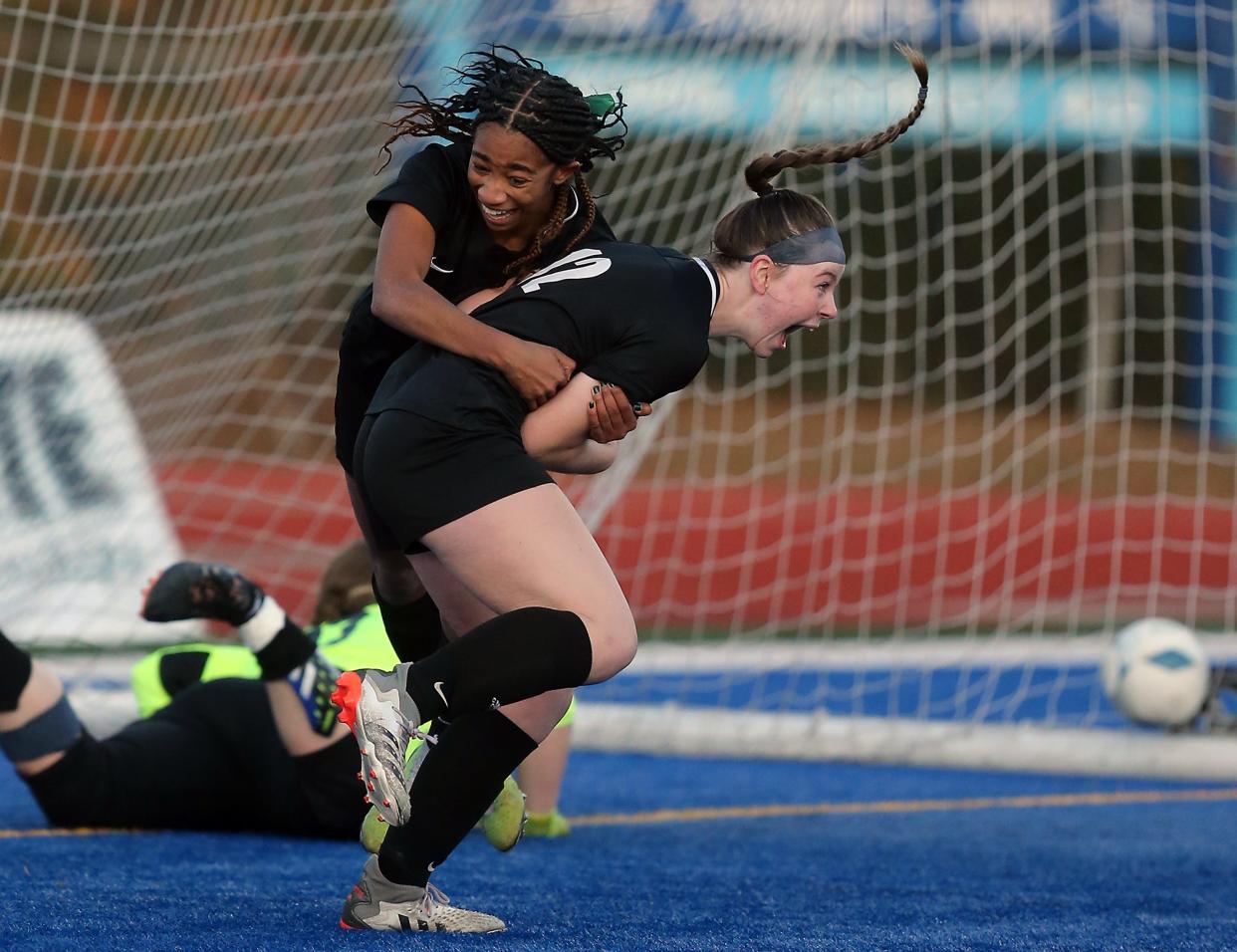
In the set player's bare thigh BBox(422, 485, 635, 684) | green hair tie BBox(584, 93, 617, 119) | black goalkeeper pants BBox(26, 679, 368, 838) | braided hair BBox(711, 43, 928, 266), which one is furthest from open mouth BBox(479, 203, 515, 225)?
black goalkeeper pants BBox(26, 679, 368, 838)

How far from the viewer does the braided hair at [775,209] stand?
2.99 meters

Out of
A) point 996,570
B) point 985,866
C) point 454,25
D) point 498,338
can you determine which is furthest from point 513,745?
point 996,570

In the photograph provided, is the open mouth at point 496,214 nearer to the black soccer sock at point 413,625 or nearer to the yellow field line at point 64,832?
the black soccer sock at point 413,625

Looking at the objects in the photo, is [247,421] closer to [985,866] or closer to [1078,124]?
[1078,124]

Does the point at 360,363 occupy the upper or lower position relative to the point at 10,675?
upper

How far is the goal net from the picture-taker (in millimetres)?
5934

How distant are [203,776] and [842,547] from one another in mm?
7244

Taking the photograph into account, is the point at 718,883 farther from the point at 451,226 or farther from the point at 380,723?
the point at 451,226

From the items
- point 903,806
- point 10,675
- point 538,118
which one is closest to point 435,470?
point 538,118

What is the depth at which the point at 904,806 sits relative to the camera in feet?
17.1

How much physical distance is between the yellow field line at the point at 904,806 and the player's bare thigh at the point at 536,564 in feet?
6.93

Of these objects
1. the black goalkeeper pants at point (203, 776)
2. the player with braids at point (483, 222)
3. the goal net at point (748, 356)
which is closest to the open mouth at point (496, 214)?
the player with braids at point (483, 222)

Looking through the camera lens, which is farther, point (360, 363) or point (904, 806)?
point (904, 806)

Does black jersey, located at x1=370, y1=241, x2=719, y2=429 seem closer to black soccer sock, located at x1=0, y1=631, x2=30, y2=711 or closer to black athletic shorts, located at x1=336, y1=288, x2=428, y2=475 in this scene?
black athletic shorts, located at x1=336, y1=288, x2=428, y2=475
